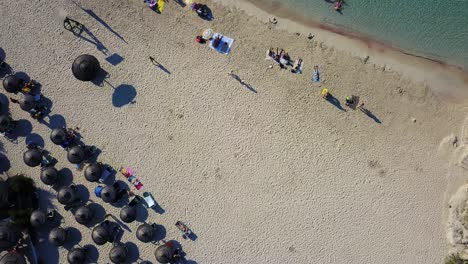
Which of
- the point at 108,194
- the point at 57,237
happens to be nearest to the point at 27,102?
the point at 108,194

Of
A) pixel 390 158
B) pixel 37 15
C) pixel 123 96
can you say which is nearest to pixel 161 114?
pixel 123 96

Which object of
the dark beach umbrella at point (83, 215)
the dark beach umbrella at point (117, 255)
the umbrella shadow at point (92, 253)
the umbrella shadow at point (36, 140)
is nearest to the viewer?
the dark beach umbrella at point (117, 255)

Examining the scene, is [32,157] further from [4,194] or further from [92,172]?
[92,172]

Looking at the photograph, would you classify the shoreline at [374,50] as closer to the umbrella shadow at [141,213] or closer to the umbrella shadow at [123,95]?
the umbrella shadow at [123,95]

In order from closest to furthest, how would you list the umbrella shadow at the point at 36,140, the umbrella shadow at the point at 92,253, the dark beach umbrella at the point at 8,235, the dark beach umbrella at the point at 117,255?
the dark beach umbrella at the point at 8,235, the dark beach umbrella at the point at 117,255, the umbrella shadow at the point at 92,253, the umbrella shadow at the point at 36,140

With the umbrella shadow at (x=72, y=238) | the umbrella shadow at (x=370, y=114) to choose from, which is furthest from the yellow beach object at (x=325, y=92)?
the umbrella shadow at (x=72, y=238)

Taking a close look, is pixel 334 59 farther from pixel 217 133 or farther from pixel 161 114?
pixel 161 114
